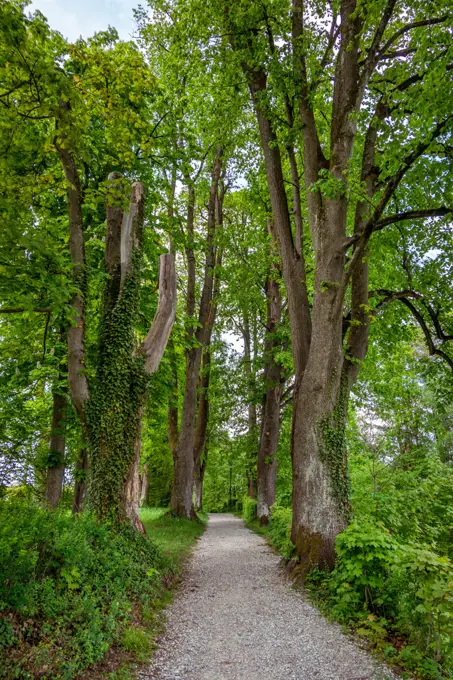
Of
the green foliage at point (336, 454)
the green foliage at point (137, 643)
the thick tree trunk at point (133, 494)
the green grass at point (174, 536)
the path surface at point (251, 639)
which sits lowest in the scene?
the green grass at point (174, 536)

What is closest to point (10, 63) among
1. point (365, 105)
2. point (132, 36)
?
point (365, 105)

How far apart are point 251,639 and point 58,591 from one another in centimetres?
217

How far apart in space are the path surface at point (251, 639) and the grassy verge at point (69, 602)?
345 millimetres

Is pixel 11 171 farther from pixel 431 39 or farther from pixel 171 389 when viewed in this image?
pixel 171 389

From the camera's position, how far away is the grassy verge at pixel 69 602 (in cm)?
291

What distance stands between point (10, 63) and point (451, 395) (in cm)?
1017

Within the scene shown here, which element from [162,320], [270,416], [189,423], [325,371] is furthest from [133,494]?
[270,416]

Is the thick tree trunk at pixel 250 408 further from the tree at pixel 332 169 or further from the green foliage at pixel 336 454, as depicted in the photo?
the green foliage at pixel 336 454

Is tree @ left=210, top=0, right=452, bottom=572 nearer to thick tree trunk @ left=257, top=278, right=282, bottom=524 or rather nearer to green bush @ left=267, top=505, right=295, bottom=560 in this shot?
green bush @ left=267, top=505, right=295, bottom=560

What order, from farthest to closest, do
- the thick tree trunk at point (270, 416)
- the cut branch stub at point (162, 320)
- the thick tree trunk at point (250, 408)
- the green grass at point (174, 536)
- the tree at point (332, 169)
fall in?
the thick tree trunk at point (250, 408)
the thick tree trunk at point (270, 416)
the green grass at point (174, 536)
the cut branch stub at point (162, 320)
the tree at point (332, 169)

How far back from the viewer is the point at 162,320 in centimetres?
752

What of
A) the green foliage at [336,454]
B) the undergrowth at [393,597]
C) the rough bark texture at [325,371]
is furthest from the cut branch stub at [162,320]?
the undergrowth at [393,597]

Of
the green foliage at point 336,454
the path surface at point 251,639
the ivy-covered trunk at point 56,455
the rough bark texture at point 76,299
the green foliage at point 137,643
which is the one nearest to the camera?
the path surface at point 251,639

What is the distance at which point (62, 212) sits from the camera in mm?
9555
